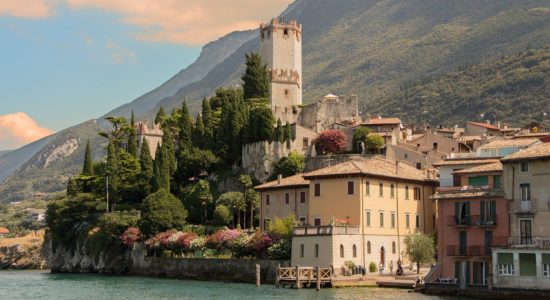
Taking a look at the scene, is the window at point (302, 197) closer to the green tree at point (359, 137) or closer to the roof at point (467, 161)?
the roof at point (467, 161)

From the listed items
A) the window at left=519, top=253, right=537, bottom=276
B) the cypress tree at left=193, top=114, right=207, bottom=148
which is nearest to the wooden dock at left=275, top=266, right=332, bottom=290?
the window at left=519, top=253, right=537, bottom=276

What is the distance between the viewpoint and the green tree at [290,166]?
90625 mm

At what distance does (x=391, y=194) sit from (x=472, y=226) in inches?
629

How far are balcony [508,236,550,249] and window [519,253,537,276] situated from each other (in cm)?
59

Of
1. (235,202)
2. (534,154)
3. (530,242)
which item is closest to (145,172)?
(235,202)

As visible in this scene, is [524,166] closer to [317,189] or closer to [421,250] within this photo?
[421,250]

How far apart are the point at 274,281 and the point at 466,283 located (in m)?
17.7

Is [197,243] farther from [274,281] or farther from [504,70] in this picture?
[504,70]

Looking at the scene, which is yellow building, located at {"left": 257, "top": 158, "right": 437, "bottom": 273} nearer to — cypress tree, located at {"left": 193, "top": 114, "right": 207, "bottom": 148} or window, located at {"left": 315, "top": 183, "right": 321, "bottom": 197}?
window, located at {"left": 315, "top": 183, "right": 321, "bottom": 197}

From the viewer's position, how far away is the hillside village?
53.8 meters

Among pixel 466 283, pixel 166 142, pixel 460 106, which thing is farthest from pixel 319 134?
pixel 460 106

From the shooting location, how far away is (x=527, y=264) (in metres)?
51.6

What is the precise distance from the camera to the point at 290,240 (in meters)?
70.2

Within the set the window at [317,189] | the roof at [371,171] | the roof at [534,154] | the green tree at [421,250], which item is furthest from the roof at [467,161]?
the window at [317,189]
